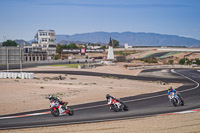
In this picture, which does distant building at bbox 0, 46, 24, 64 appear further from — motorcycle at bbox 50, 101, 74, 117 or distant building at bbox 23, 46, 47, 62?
distant building at bbox 23, 46, 47, 62

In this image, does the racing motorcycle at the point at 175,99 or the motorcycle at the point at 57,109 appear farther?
the racing motorcycle at the point at 175,99

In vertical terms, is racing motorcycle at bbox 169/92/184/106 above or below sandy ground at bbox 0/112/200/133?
above

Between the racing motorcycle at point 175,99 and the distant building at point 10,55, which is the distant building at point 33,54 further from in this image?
the racing motorcycle at point 175,99

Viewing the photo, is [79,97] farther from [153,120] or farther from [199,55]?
[199,55]

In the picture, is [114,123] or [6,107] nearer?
[114,123]

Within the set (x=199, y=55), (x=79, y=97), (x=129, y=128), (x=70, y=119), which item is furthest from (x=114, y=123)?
(x=199, y=55)

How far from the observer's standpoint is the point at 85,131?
15.0m

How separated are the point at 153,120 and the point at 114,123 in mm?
2349

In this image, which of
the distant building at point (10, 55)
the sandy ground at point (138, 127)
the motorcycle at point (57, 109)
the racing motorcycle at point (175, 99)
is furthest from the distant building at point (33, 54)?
the sandy ground at point (138, 127)

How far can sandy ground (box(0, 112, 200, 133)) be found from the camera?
14.9 meters

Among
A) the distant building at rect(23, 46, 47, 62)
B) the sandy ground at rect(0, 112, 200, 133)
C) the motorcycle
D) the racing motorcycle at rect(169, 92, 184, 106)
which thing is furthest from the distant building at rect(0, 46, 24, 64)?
the distant building at rect(23, 46, 47, 62)

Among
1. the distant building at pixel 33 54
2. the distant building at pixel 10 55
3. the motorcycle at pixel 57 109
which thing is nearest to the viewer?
the motorcycle at pixel 57 109

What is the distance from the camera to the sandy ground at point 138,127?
49.0ft

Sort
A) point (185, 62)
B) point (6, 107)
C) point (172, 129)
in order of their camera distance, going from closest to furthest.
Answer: point (172, 129)
point (6, 107)
point (185, 62)
